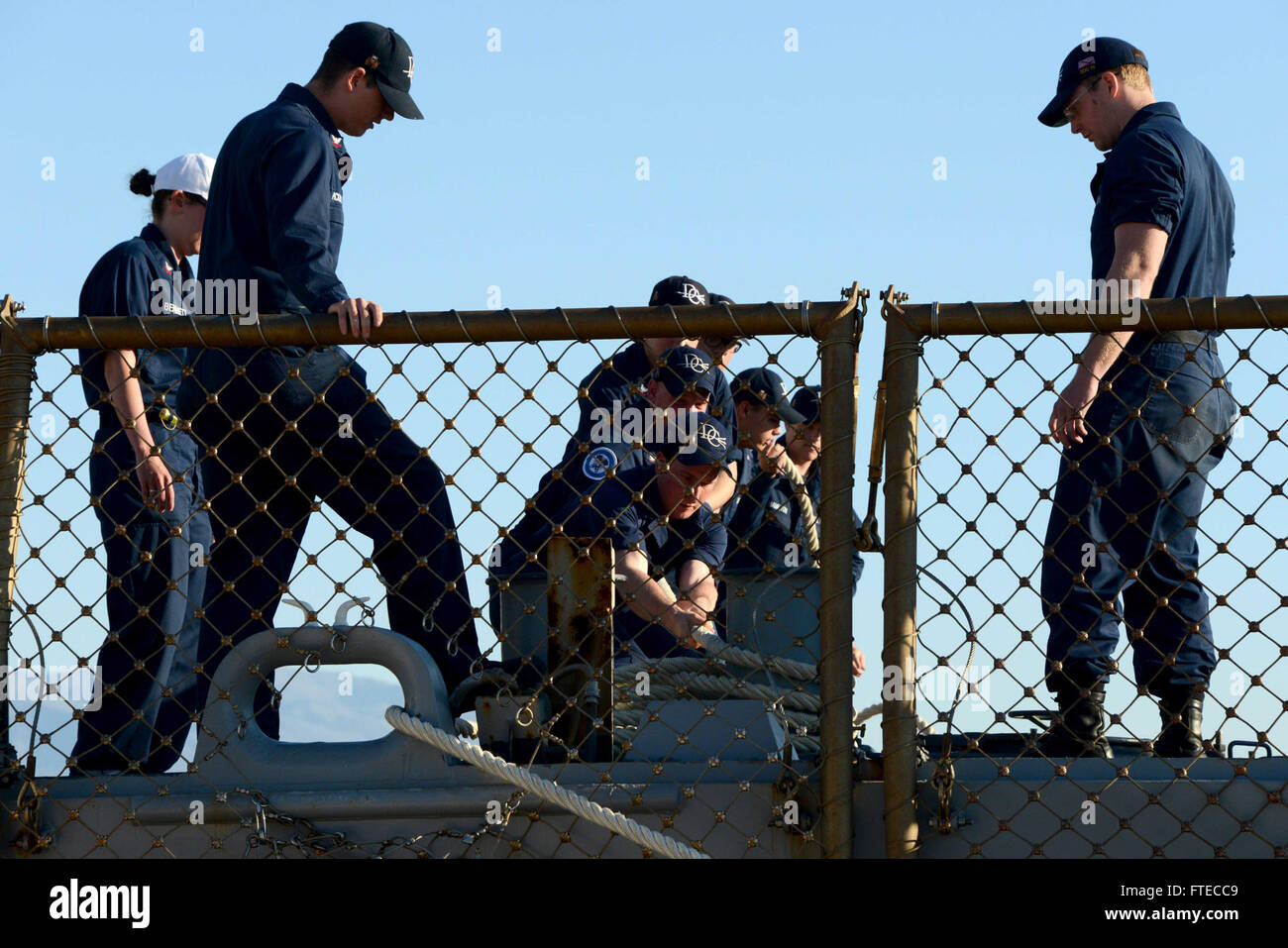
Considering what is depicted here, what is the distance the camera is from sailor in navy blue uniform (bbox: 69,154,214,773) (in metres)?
4.93

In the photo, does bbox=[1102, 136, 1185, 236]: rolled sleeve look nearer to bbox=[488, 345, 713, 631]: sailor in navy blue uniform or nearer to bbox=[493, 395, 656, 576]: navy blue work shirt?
bbox=[488, 345, 713, 631]: sailor in navy blue uniform

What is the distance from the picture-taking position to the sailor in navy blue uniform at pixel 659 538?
502cm

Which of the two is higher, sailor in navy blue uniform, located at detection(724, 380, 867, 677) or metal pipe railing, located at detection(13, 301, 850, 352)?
metal pipe railing, located at detection(13, 301, 850, 352)

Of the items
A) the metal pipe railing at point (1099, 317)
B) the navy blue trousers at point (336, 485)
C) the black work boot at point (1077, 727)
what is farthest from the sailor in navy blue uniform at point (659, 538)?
the black work boot at point (1077, 727)

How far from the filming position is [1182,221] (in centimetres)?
516

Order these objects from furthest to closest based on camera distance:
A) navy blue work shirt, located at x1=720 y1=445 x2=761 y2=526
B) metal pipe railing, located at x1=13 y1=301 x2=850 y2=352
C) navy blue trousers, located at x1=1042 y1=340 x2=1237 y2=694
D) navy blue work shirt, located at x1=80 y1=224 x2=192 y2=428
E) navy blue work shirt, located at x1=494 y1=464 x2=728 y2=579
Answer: navy blue work shirt, located at x1=720 y1=445 x2=761 y2=526
navy blue work shirt, located at x1=80 y1=224 x2=192 y2=428
navy blue work shirt, located at x1=494 y1=464 x2=728 y2=579
navy blue trousers, located at x1=1042 y1=340 x2=1237 y2=694
metal pipe railing, located at x1=13 y1=301 x2=850 y2=352

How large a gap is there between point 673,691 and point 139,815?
144 centimetres

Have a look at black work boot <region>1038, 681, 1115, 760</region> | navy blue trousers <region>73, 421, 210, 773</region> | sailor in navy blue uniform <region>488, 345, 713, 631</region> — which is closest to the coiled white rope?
sailor in navy blue uniform <region>488, 345, 713, 631</region>

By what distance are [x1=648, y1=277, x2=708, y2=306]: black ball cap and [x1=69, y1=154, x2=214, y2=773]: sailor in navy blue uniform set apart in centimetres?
171

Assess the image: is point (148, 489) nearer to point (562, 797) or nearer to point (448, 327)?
point (448, 327)

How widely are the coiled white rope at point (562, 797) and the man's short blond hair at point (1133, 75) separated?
287cm

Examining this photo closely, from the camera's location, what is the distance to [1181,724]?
177 inches

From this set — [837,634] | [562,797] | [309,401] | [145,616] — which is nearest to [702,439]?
[837,634]

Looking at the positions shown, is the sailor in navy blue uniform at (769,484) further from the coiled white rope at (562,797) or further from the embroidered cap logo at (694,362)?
the coiled white rope at (562,797)
